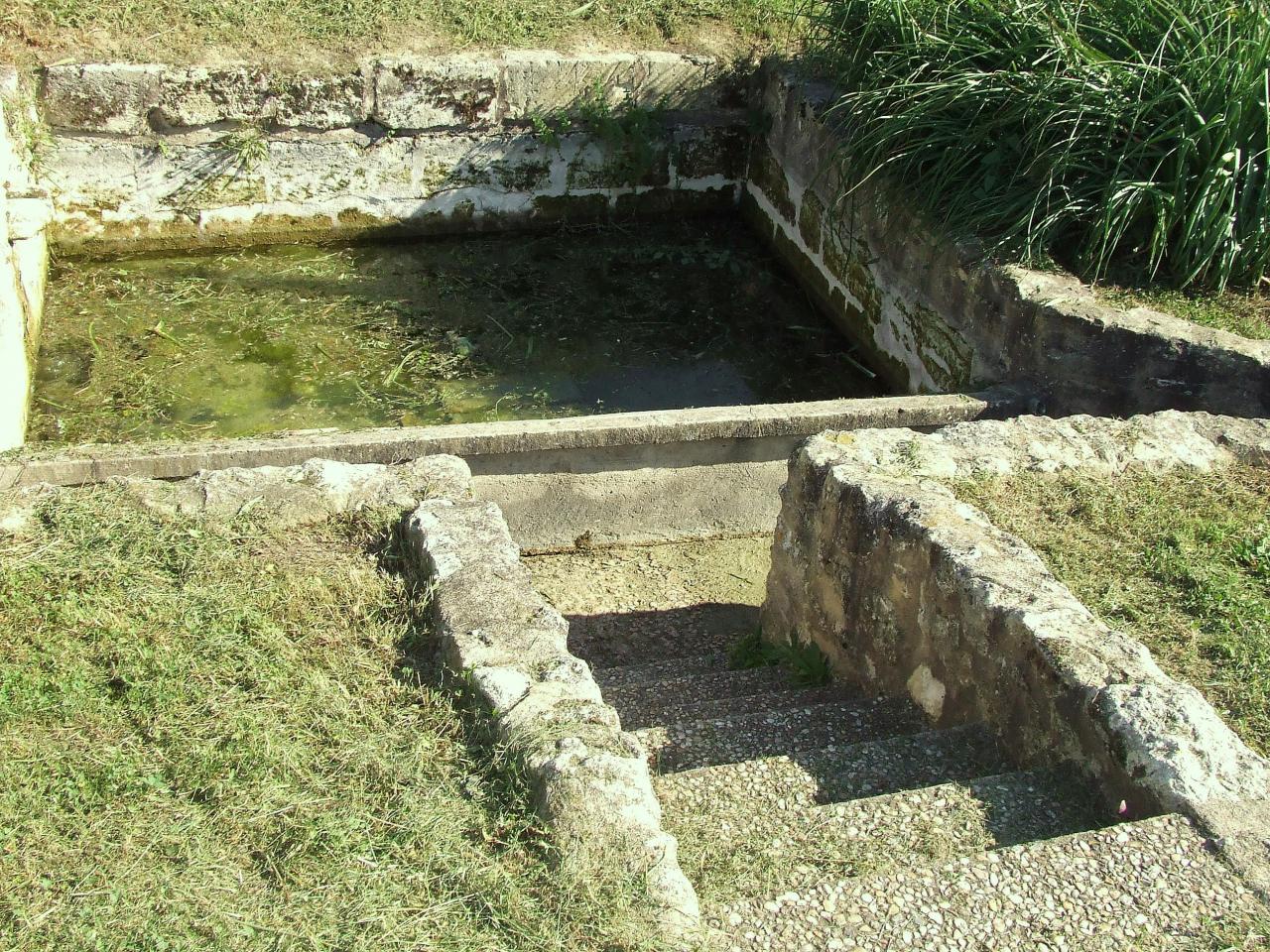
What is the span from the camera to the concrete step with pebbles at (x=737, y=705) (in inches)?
169

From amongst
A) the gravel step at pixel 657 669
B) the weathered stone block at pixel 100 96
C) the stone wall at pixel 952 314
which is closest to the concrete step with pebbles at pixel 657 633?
the gravel step at pixel 657 669

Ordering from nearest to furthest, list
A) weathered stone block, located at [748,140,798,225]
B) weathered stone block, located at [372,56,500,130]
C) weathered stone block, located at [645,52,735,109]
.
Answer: weathered stone block, located at [372,56,500,130]
weathered stone block, located at [748,140,798,225]
weathered stone block, located at [645,52,735,109]

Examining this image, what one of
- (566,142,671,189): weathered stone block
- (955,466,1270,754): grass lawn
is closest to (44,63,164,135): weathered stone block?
(566,142,671,189): weathered stone block

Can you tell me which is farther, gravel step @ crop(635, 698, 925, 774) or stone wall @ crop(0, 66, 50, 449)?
stone wall @ crop(0, 66, 50, 449)

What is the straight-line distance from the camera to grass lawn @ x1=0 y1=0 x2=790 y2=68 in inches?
316

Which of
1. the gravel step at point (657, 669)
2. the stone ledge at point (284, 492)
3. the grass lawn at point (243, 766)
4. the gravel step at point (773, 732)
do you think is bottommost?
the gravel step at point (657, 669)

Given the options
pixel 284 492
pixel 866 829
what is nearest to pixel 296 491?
pixel 284 492

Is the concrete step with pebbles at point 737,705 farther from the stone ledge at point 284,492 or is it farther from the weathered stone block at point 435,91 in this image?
the weathered stone block at point 435,91

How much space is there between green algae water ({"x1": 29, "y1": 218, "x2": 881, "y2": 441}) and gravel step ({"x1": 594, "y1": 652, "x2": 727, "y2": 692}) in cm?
207

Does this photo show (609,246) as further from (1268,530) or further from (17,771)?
(17,771)

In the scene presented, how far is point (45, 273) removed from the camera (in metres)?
7.89

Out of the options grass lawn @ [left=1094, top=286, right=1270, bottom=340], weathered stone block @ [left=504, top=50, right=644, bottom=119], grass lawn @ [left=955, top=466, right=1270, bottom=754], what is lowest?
grass lawn @ [left=955, top=466, right=1270, bottom=754]

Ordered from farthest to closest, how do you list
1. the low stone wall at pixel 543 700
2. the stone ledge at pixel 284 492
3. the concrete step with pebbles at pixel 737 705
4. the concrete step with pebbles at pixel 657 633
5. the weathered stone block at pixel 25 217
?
the weathered stone block at pixel 25 217
the concrete step with pebbles at pixel 657 633
the concrete step with pebbles at pixel 737 705
the stone ledge at pixel 284 492
the low stone wall at pixel 543 700

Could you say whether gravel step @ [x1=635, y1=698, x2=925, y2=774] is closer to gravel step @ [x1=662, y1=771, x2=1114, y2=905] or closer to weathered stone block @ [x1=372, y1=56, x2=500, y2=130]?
gravel step @ [x1=662, y1=771, x2=1114, y2=905]
